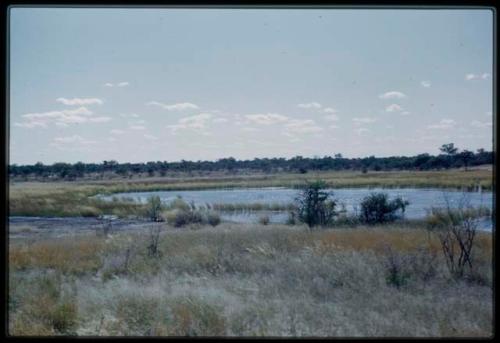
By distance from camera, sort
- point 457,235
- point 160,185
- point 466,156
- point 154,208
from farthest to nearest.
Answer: point 160,185
point 154,208
point 457,235
point 466,156

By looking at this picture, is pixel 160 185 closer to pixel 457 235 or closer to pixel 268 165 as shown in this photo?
pixel 268 165

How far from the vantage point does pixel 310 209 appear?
9.34 meters

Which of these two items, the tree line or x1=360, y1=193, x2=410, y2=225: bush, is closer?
the tree line

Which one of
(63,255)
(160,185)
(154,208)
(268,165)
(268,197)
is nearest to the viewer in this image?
(63,255)

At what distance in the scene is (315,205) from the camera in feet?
30.5

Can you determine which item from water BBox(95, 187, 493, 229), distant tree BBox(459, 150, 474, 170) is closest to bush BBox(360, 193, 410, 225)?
water BBox(95, 187, 493, 229)

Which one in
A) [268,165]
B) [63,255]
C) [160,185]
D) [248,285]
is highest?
[268,165]

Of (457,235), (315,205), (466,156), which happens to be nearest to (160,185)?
(315,205)

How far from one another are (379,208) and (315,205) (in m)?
1.09

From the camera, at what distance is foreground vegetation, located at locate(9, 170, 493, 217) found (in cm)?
604

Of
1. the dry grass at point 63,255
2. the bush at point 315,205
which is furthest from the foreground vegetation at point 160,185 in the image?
the dry grass at point 63,255

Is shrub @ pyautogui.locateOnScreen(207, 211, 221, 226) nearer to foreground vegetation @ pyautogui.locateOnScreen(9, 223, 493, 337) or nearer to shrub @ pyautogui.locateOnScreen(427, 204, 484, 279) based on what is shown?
foreground vegetation @ pyautogui.locateOnScreen(9, 223, 493, 337)

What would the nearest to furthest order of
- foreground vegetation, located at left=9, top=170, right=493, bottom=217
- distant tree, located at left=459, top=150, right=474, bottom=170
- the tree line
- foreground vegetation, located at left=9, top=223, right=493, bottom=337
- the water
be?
foreground vegetation, located at left=9, top=223, right=493, bottom=337
distant tree, located at left=459, top=150, right=474, bottom=170
foreground vegetation, located at left=9, top=170, right=493, bottom=217
the tree line
the water

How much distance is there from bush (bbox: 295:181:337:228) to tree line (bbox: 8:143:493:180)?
120 centimetres
